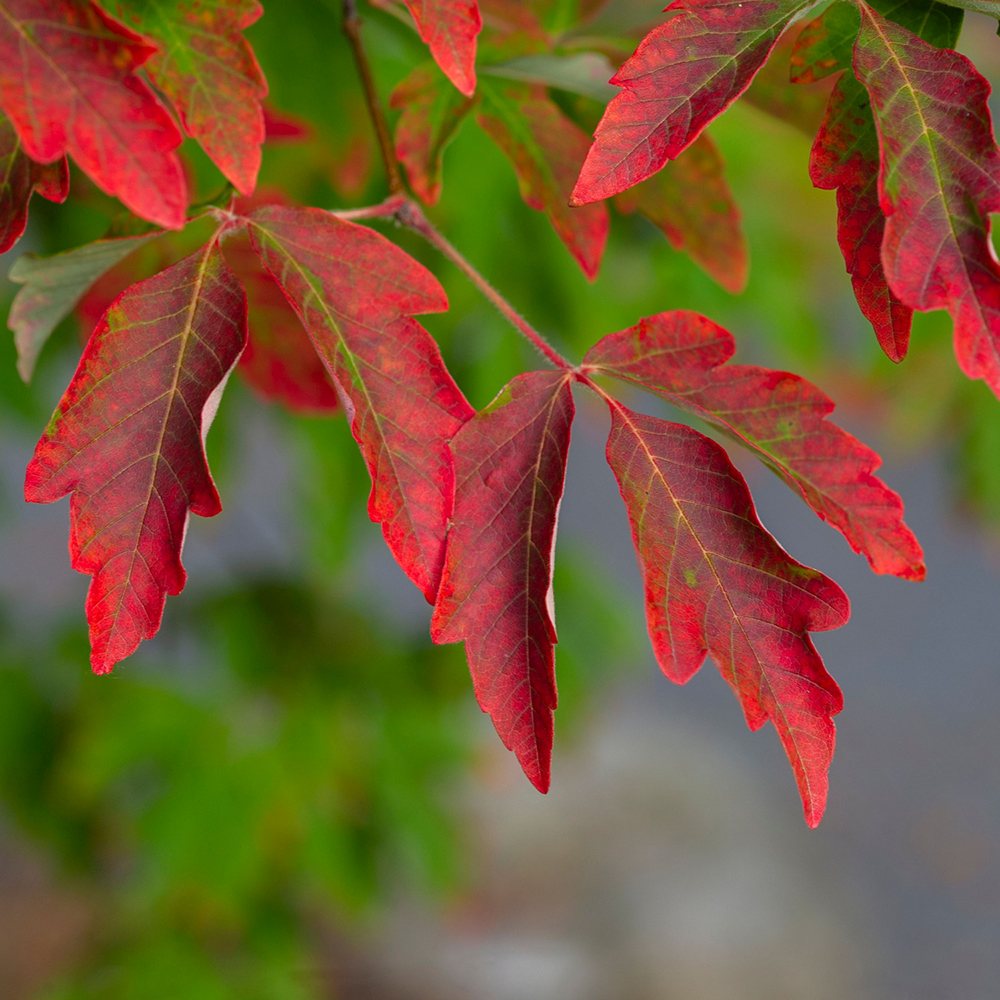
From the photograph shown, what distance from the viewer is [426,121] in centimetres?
65

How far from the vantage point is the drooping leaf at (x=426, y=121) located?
64cm

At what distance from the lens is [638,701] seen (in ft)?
13.0

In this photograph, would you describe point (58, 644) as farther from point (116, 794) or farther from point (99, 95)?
point (99, 95)

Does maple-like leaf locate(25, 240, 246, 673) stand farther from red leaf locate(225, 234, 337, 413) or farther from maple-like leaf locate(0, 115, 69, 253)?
red leaf locate(225, 234, 337, 413)

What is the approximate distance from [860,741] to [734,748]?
50 cm

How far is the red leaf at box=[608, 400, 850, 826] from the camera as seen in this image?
0.46 m

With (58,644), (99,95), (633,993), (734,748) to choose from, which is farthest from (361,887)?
(734,748)

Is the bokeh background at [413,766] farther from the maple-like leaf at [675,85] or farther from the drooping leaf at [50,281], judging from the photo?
the maple-like leaf at [675,85]

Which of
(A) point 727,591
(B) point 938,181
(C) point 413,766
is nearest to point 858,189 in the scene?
(B) point 938,181

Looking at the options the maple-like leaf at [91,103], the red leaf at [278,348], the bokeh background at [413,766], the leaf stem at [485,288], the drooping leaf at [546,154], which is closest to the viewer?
the maple-like leaf at [91,103]

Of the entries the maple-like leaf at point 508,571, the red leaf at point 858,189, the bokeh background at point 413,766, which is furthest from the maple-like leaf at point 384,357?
the bokeh background at point 413,766

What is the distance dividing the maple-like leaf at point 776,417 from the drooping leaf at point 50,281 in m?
0.22

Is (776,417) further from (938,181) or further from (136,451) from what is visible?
(136,451)

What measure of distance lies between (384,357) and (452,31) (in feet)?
0.42
